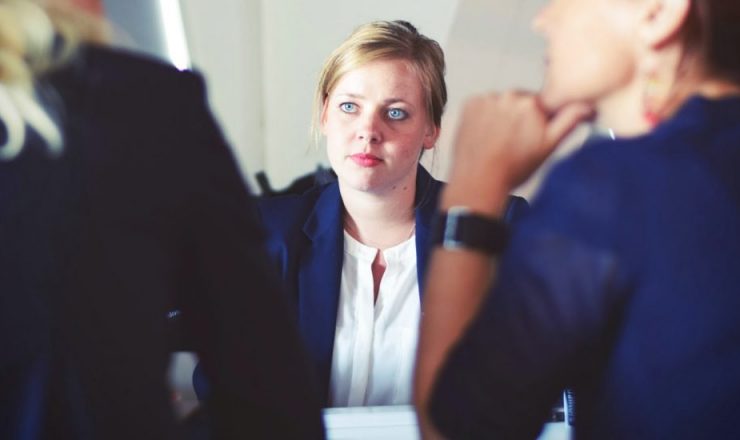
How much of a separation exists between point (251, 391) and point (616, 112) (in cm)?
33

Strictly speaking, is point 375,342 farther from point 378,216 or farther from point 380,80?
point 380,80

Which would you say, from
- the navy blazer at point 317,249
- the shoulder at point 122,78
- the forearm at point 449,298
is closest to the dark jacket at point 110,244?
the shoulder at point 122,78

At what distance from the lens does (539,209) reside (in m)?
0.38

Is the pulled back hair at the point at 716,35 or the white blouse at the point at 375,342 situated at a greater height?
the pulled back hair at the point at 716,35

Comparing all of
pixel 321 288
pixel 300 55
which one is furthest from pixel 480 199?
pixel 300 55

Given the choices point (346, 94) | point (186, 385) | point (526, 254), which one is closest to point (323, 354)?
point (186, 385)

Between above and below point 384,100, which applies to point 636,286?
below

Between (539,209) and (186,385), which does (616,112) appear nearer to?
(539,209)

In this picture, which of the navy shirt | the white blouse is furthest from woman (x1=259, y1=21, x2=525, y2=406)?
the navy shirt

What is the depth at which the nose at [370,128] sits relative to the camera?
0.88m

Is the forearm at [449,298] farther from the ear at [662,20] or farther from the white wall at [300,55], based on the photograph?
the white wall at [300,55]

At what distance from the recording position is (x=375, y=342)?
0.86 metres

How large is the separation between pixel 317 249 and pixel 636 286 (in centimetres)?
A: 57

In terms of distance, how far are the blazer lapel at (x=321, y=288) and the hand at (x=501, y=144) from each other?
0.41 meters
